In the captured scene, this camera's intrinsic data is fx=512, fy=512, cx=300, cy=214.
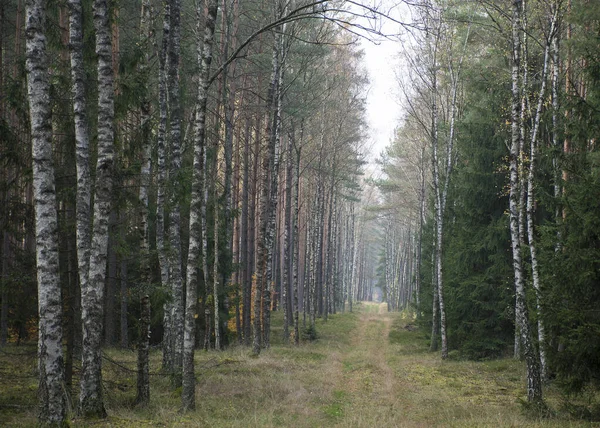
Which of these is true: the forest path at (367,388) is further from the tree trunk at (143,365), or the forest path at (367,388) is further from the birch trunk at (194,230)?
the tree trunk at (143,365)

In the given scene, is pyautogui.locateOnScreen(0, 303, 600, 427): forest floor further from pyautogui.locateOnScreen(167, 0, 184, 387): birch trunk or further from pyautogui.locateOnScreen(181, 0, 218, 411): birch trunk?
pyautogui.locateOnScreen(167, 0, 184, 387): birch trunk

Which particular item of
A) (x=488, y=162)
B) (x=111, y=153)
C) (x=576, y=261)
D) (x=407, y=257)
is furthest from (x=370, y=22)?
(x=407, y=257)

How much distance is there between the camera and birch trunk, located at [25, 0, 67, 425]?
6797 mm

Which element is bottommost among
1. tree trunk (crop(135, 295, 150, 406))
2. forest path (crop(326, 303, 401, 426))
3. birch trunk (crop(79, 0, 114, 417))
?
forest path (crop(326, 303, 401, 426))

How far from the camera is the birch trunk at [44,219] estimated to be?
6.80m

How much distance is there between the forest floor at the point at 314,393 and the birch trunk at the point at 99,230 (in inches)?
26.4

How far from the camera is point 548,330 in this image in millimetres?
9148

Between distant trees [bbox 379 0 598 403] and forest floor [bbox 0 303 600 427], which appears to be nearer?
forest floor [bbox 0 303 600 427]

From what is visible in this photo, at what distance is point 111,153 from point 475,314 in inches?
571

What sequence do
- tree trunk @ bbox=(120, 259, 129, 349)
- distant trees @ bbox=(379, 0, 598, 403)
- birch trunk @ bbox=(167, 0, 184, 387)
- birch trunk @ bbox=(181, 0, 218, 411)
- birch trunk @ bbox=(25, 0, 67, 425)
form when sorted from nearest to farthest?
birch trunk @ bbox=(25, 0, 67, 425) → birch trunk @ bbox=(181, 0, 218, 411) → birch trunk @ bbox=(167, 0, 184, 387) → distant trees @ bbox=(379, 0, 598, 403) → tree trunk @ bbox=(120, 259, 129, 349)

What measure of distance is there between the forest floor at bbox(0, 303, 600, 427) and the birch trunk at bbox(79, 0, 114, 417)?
Answer: 670 millimetres

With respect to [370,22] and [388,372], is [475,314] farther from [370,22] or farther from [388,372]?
[370,22]

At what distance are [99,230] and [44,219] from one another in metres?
1.17

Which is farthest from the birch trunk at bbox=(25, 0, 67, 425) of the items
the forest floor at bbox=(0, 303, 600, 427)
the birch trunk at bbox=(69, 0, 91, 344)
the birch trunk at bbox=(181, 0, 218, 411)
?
the birch trunk at bbox=(181, 0, 218, 411)
